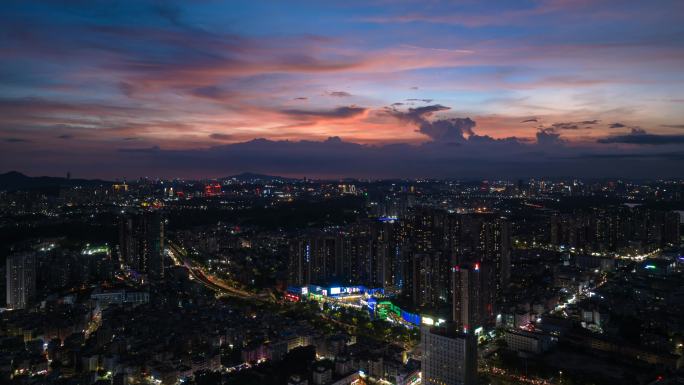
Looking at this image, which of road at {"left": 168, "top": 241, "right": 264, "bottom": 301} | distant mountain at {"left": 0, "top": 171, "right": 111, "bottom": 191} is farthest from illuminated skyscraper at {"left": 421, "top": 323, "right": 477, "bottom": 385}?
distant mountain at {"left": 0, "top": 171, "right": 111, "bottom": 191}

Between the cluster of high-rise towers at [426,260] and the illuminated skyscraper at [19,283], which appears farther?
the illuminated skyscraper at [19,283]

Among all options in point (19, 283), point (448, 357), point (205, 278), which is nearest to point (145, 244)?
point (205, 278)

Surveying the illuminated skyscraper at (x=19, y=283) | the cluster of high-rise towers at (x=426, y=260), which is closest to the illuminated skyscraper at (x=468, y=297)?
the cluster of high-rise towers at (x=426, y=260)

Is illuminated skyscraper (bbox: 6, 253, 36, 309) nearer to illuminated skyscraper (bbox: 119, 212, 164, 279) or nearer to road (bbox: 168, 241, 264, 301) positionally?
illuminated skyscraper (bbox: 119, 212, 164, 279)

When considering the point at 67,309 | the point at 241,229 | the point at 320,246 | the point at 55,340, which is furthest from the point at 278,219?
the point at 55,340

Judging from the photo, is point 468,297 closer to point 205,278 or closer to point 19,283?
point 205,278

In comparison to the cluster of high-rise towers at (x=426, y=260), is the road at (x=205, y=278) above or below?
below

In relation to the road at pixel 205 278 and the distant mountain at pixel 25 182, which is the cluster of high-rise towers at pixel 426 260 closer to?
the road at pixel 205 278

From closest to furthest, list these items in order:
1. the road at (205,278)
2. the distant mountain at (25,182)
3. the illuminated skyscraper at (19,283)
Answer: the illuminated skyscraper at (19,283), the road at (205,278), the distant mountain at (25,182)

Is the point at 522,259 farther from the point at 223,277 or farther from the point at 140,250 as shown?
the point at 140,250
